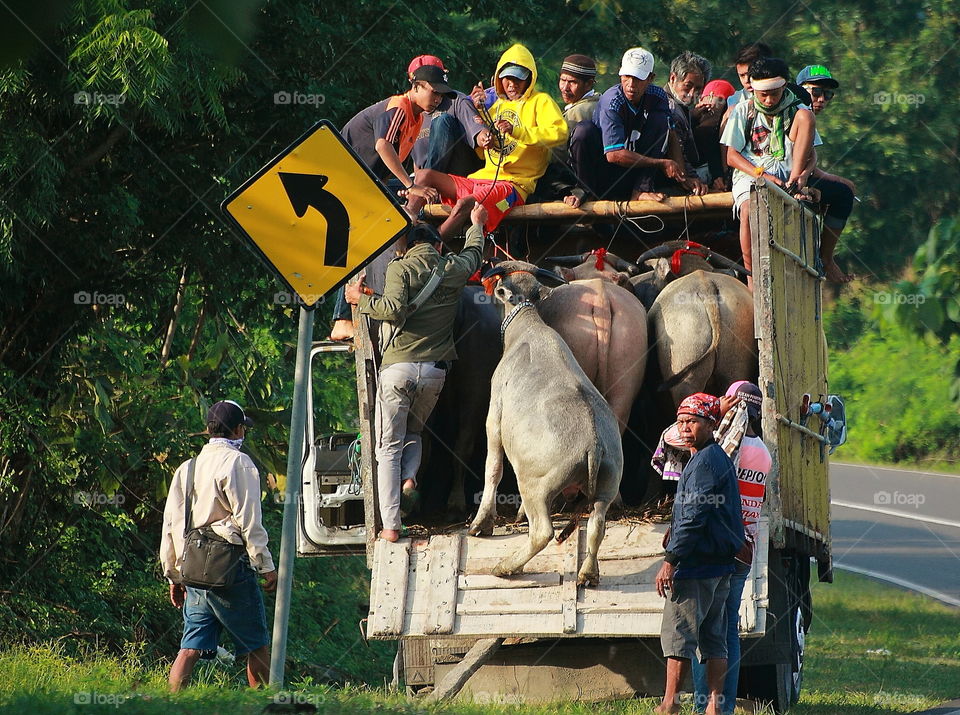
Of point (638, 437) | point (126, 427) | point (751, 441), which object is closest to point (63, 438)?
point (126, 427)

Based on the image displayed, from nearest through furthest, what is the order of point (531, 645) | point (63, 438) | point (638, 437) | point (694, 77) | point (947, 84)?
point (531, 645) → point (638, 437) → point (694, 77) → point (63, 438) → point (947, 84)

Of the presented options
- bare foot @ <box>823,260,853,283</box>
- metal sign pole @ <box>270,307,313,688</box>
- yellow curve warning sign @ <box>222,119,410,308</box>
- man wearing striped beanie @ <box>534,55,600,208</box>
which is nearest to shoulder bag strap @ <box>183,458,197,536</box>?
metal sign pole @ <box>270,307,313,688</box>

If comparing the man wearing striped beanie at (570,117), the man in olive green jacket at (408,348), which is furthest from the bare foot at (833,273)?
the man in olive green jacket at (408,348)

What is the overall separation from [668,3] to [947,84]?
1159 cm

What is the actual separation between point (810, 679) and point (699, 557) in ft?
17.3

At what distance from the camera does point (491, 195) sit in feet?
32.2

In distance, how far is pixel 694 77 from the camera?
11.3 m

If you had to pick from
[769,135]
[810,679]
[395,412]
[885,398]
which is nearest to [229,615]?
[395,412]

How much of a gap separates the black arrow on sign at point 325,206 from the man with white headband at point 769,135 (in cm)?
358

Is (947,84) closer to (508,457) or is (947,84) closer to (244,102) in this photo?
(244,102)

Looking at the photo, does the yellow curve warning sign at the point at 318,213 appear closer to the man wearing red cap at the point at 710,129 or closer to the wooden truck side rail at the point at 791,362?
the wooden truck side rail at the point at 791,362

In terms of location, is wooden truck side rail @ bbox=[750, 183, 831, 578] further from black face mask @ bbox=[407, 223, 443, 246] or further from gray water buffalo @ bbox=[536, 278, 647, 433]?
black face mask @ bbox=[407, 223, 443, 246]

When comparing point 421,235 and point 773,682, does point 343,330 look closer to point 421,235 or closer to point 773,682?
point 421,235

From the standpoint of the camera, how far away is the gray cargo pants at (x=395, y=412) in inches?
329
